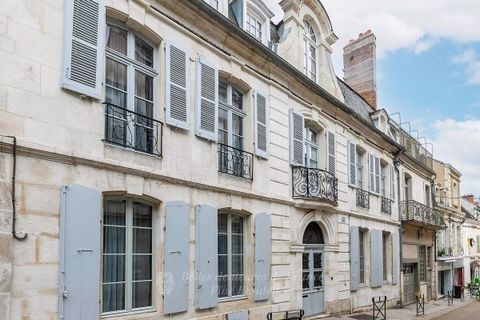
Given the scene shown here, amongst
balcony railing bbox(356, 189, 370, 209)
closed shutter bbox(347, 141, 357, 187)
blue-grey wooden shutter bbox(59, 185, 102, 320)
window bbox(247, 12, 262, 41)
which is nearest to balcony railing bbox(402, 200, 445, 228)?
balcony railing bbox(356, 189, 370, 209)

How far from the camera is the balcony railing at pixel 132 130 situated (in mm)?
6254

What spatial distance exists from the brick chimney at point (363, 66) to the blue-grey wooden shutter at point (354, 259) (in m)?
6.13

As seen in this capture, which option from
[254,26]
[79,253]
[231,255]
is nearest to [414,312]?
[231,255]

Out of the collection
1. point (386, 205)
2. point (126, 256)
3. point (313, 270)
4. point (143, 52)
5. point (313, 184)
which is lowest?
point (313, 270)

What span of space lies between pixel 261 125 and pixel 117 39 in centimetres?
362

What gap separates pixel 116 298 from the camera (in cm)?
621

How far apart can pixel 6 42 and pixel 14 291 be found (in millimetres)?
2659

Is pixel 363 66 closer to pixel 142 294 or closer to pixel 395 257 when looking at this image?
pixel 395 257

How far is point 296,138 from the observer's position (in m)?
10.6

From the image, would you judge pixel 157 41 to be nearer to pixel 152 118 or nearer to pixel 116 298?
pixel 152 118

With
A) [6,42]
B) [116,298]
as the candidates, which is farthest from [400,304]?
[6,42]

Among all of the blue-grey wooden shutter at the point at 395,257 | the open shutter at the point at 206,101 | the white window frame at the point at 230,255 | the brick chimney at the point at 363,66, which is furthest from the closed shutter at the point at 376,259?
the open shutter at the point at 206,101

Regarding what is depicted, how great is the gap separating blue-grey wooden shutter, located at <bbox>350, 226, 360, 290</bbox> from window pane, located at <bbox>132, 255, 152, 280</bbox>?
738cm

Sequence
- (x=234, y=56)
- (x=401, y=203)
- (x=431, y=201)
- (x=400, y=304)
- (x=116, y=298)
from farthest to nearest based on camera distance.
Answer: (x=431, y=201), (x=401, y=203), (x=400, y=304), (x=234, y=56), (x=116, y=298)
